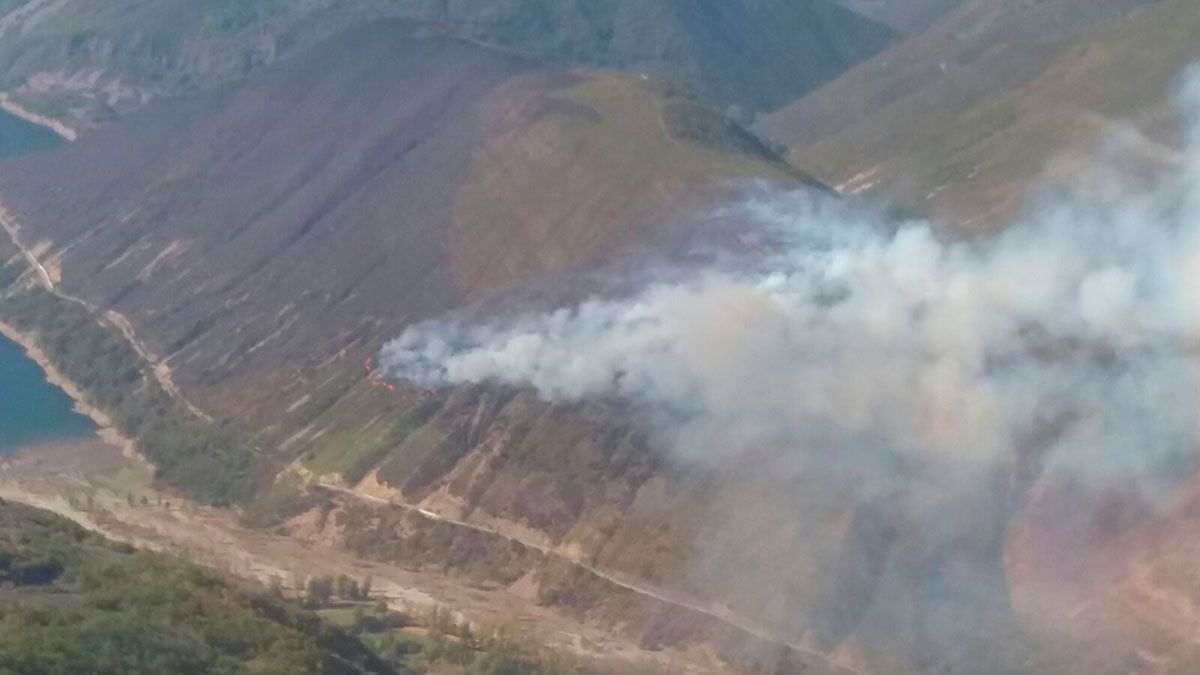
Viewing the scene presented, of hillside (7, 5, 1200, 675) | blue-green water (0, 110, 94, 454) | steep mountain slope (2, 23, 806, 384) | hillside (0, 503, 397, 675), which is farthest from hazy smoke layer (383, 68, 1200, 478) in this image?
hillside (0, 503, 397, 675)

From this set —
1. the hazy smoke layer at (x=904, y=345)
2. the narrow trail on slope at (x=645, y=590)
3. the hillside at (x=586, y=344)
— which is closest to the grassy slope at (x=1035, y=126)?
the hillside at (x=586, y=344)

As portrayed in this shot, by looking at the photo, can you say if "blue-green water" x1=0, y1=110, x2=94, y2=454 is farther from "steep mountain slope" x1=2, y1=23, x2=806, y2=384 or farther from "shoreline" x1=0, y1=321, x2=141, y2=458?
"steep mountain slope" x1=2, y1=23, x2=806, y2=384

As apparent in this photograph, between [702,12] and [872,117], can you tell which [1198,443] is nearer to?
[872,117]

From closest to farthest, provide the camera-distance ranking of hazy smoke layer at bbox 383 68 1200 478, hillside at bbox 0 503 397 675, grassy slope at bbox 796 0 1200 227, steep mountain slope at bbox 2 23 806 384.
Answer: hillside at bbox 0 503 397 675
hazy smoke layer at bbox 383 68 1200 478
steep mountain slope at bbox 2 23 806 384
grassy slope at bbox 796 0 1200 227

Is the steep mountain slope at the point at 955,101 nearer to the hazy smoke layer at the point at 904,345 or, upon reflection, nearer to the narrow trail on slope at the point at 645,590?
the hazy smoke layer at the point at 904,345

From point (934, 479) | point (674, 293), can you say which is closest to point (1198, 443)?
point (934, 479)
